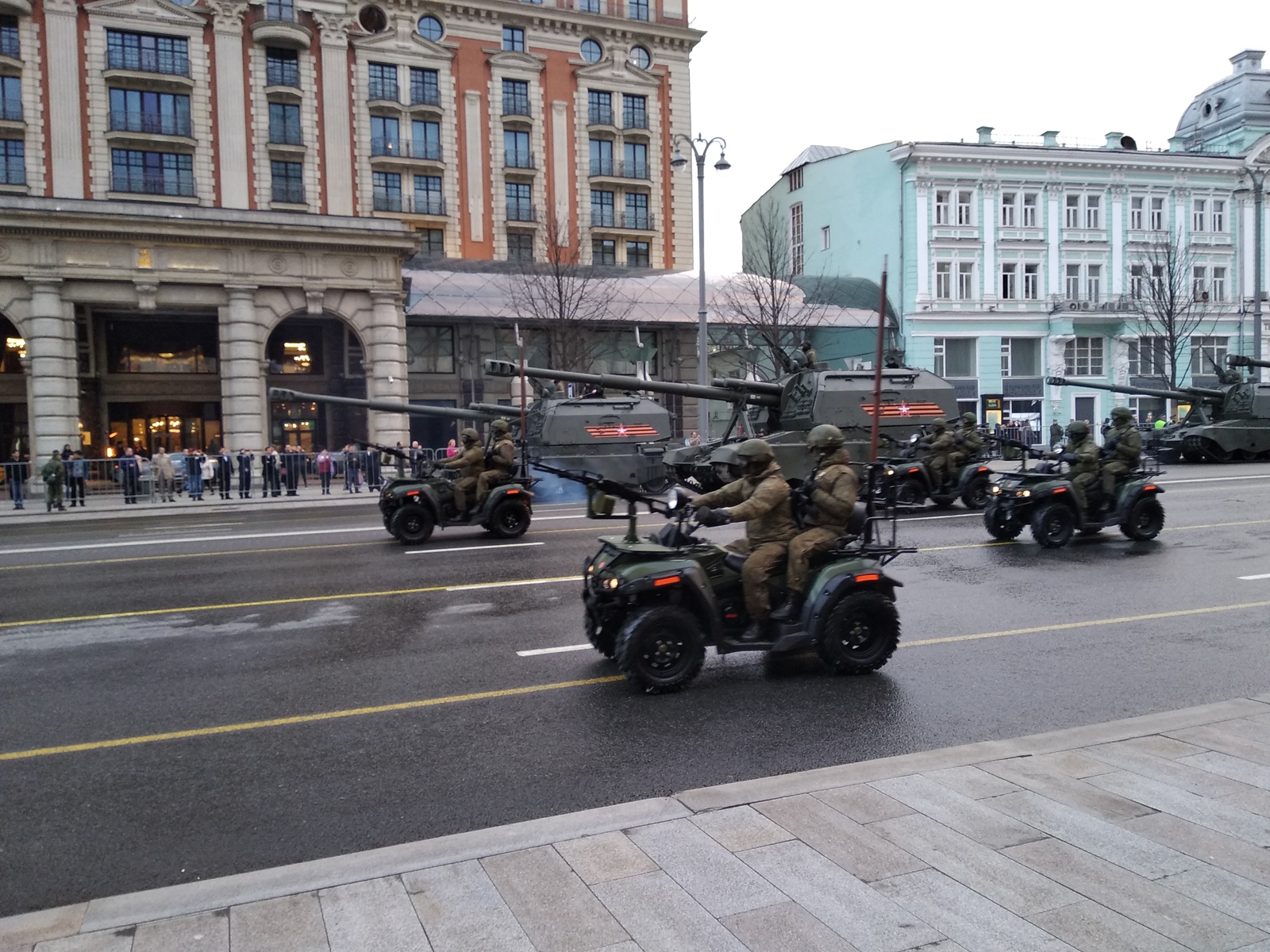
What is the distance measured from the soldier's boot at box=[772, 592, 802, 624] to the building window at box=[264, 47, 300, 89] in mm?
37308

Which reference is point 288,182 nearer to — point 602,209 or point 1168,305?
point 602,209

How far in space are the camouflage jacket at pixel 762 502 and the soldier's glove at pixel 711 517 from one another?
9 centimetres

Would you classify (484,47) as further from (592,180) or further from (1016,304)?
(1016,304)

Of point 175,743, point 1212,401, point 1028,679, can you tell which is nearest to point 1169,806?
point 1028,679

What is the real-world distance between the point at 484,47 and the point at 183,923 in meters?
42.4

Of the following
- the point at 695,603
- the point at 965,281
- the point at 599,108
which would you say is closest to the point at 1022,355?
the point at 965,281

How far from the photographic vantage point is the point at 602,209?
1702 inches

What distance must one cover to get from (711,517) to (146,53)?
38.4m

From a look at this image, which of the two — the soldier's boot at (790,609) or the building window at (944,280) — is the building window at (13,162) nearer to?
the building window at (944,280)

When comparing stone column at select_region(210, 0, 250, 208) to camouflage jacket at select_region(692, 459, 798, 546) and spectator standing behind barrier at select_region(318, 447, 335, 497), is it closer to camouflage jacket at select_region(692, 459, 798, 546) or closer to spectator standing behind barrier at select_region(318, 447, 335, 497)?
spectator standing behind barrier at select_region(318, 447, 335, 497)

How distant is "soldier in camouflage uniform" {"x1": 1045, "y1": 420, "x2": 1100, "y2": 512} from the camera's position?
46.1 ft

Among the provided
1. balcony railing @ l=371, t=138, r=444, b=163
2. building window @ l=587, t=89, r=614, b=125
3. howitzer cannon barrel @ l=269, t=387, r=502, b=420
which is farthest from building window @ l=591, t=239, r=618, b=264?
howitzer cannon barrel @ l=269, t=387, r=502, b=420

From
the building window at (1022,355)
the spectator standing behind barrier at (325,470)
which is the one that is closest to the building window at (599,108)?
the building window at (1022,355)

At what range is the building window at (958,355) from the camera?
4503 centimetres
